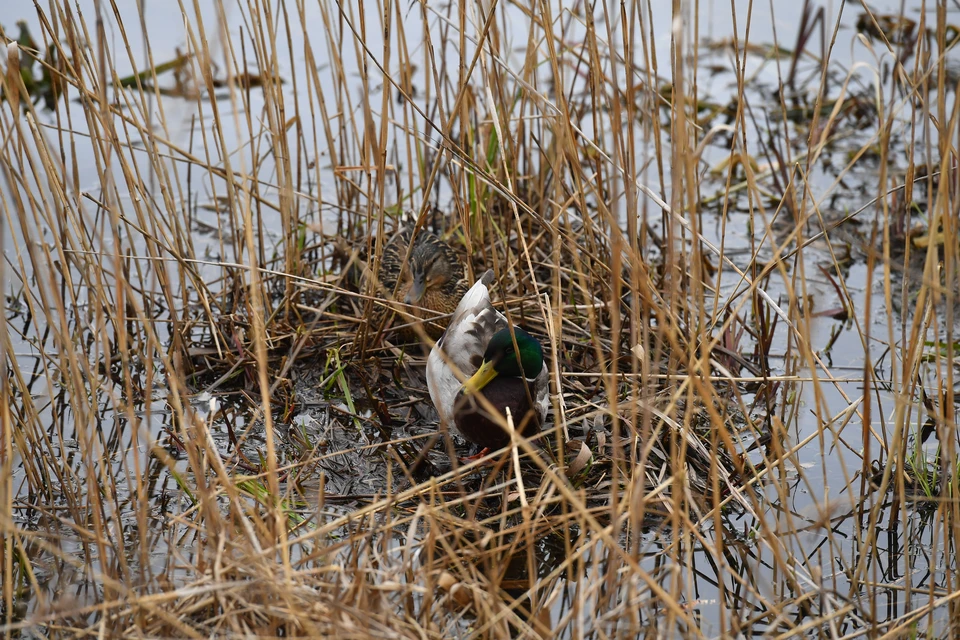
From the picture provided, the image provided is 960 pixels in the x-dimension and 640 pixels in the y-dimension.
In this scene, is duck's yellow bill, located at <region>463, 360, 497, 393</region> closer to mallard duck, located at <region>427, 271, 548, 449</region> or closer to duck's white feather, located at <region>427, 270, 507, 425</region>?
A: mallard duck, located at <region>427, 271, 548, 449</region>

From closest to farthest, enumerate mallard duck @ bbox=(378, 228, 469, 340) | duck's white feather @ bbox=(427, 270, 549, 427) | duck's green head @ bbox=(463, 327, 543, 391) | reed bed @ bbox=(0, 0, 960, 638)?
reed bed @ bbox=(0, 0, 960, 638) → duck's green head @ bbox=(463, 327, 543, 391) → duck's white feather @ bbox=(427, 270, 549, 427) → mallard duck @ bbox=(378, 228, 469, 340)

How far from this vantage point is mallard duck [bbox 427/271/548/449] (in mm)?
3152

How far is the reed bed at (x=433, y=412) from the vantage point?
2131 mm

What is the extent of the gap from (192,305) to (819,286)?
2.79m

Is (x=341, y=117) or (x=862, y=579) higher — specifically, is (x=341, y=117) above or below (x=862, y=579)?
above

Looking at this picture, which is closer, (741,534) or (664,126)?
(741,534)

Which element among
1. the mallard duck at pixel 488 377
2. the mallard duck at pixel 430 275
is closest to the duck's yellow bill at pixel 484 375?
the mallard duck at pixel 488 377

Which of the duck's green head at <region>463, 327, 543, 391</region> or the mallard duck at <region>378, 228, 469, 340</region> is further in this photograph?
the mallard duck at <region>378, 228, 469, 340</region>

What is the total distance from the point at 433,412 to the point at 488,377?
1.53ft

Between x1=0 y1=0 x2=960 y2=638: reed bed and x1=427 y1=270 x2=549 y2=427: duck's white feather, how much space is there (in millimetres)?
105

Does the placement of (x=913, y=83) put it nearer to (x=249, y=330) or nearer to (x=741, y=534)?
(x=741, y=534)

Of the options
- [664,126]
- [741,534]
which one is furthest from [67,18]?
[664,126]

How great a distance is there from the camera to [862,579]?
2.67 m

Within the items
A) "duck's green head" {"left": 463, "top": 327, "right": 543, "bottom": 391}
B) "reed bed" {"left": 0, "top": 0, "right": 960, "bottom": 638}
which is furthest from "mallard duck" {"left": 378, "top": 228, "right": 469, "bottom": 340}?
"duck's green head" {"left": 463, "top": 327, "right": 543, "bottom": 391}
